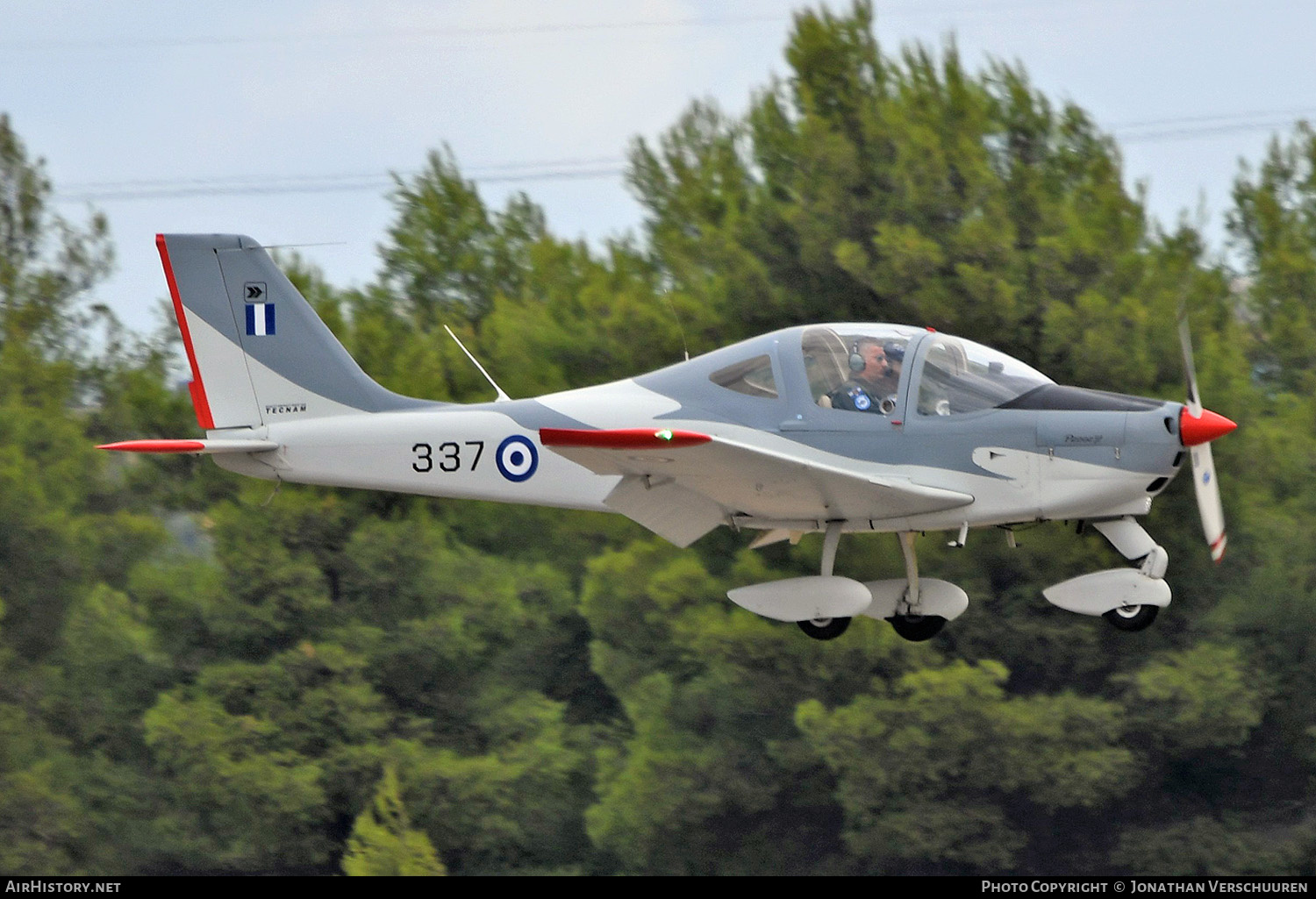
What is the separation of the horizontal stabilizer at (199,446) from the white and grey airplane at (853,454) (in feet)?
0.13

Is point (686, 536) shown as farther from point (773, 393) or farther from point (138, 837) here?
point (138, 837)

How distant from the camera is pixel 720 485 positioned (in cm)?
1090

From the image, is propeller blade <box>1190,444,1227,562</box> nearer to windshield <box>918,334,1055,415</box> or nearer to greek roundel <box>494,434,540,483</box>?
windshield <box>918,334,1055,415</box>

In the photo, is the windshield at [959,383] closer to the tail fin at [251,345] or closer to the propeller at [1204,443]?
the propeller at [1204,443]

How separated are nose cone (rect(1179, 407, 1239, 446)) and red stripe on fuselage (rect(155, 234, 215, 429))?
728 centimetres

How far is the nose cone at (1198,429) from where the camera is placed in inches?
410

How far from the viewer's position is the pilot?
10.9 metres

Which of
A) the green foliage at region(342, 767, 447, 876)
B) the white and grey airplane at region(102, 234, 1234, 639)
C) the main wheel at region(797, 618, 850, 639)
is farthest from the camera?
the green foliage at region(342, 767, 447, 876)

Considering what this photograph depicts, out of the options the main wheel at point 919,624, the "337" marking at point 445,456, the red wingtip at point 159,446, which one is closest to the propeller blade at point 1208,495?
the main wheel at point 919,624

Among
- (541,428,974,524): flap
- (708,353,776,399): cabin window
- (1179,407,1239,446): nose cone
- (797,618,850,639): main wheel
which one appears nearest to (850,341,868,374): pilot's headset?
(708,353,776,399): cabin window

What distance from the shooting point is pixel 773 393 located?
11.1 m
